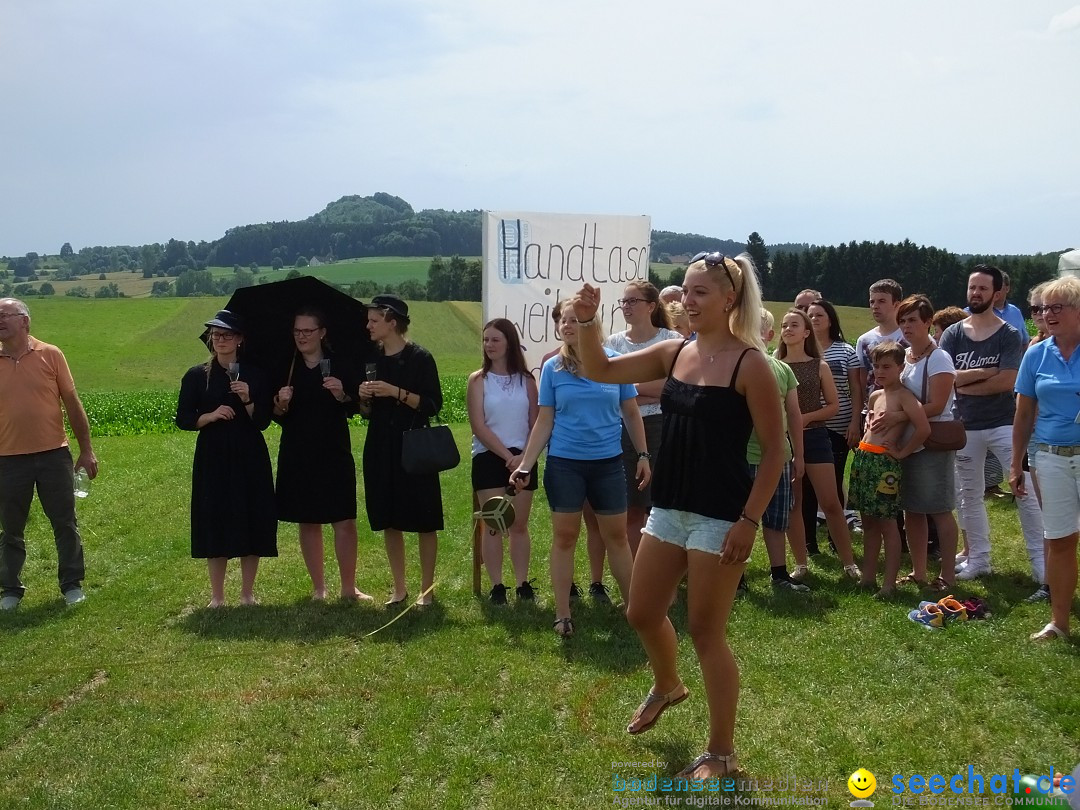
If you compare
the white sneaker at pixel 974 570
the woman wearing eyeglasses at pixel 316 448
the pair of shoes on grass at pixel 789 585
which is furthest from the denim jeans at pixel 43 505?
the white sneaker at pixel 974 570

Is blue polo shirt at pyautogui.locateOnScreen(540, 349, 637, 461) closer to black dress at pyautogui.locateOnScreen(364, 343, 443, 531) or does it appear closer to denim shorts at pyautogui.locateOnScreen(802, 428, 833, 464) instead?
black dress at pyautogui.locateOnScreen(364, 343, 443, 531)

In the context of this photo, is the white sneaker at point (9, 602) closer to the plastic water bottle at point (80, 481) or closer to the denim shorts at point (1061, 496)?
the plastic water bottle at point (80, 481)

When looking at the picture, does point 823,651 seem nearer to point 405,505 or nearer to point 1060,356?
point 1060,356

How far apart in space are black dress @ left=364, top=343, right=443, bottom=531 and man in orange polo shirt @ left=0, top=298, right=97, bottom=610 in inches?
89.0

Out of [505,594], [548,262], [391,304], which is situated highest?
[548,262]

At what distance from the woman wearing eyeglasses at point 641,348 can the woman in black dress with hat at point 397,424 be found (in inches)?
53.7

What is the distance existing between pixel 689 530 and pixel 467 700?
176cm

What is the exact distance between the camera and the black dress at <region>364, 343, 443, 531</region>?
679 cm

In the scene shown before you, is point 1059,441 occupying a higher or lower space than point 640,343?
lower

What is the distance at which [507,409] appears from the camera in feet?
22.6

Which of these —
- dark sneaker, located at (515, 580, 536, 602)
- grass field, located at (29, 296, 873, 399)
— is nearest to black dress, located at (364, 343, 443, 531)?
dark sneaker, located at (515, 580, 536, 602)

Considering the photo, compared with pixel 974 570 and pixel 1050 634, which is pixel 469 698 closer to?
pixel 1050 634

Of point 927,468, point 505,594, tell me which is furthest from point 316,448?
point 927,468

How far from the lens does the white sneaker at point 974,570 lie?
6.98m
